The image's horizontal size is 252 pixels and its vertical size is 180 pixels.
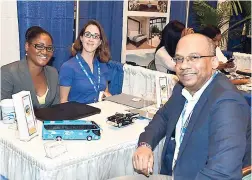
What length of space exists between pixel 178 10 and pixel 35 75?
3187 mm

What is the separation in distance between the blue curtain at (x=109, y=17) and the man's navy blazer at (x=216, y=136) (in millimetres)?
2317

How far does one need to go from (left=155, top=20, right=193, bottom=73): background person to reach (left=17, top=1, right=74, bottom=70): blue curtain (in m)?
0.94

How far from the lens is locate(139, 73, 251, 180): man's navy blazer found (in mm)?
1294

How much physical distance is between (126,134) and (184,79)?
49 centimetres

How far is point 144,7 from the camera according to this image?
4.48 m

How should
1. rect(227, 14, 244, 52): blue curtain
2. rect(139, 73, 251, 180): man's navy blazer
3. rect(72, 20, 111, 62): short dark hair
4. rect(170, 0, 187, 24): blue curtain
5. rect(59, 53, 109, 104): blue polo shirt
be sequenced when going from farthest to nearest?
1. rect(227, 14, 244, 52): blue curtain
2. rect(170, 0, 187, 24): blue curtain
3. rect(72, 20, 111, 62): short dark hair
4. rect(59, 53, 109, 104): blue polo shirt
5. rect(139, 73, 251, 180): man's navy blazer

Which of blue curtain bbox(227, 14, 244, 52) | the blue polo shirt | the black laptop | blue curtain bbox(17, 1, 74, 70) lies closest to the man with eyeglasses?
the black laptop

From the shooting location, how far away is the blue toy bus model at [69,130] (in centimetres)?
169

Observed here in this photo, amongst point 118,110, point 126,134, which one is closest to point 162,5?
point 118,110

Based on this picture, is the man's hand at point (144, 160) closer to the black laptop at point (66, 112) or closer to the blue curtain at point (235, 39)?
the black laptop at point (66, 112)

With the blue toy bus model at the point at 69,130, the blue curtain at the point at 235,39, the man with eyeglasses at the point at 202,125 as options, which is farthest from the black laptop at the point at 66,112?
the blue curtain at the point at 235,39

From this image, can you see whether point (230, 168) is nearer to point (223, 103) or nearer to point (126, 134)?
point (223, 103)

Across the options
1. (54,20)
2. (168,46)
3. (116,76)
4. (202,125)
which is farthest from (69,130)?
(168,46)

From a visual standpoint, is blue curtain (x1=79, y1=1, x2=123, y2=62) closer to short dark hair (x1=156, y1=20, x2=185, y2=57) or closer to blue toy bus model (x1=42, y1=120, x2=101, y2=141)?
short dark hair (x1=156, y1=20, x2=185, y2=57)
